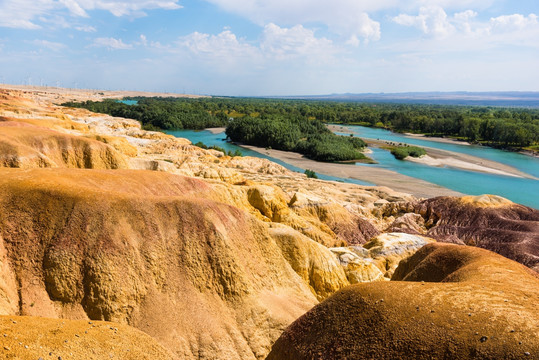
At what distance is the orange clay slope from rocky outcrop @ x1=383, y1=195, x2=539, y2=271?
2605 centimetres

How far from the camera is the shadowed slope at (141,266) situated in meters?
17.0

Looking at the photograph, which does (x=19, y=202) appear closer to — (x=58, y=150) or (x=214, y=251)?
(x=214, y=251)

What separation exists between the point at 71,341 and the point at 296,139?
385 feet

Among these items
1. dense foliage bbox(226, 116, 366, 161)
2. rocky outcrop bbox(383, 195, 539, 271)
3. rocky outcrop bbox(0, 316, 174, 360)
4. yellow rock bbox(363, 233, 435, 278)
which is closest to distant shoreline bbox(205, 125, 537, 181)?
dense foliage bbox(226, 116, 366, 161)

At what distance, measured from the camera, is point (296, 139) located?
126750 mm

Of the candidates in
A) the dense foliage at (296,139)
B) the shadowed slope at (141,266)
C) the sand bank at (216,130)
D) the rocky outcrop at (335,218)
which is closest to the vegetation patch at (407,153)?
the dense foliage at (296,139)

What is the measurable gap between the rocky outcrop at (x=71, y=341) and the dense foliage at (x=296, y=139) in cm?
9868

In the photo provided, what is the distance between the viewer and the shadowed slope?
17.0 m

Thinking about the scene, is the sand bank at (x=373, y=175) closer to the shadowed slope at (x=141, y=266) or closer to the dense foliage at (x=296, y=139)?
the dense foliage at (x=296, y=139)

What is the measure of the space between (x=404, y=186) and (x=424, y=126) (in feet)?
335

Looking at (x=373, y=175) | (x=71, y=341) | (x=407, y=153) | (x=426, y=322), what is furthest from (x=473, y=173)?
(x=71, y=341)

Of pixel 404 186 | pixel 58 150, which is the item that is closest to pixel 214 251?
pixel 58 150

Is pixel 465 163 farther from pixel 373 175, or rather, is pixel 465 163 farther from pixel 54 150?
pixel 54 150

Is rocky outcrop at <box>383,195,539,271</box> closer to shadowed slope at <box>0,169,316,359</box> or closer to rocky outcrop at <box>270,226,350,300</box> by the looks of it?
rocky outcrop at <box>270,226,350,300</box>
